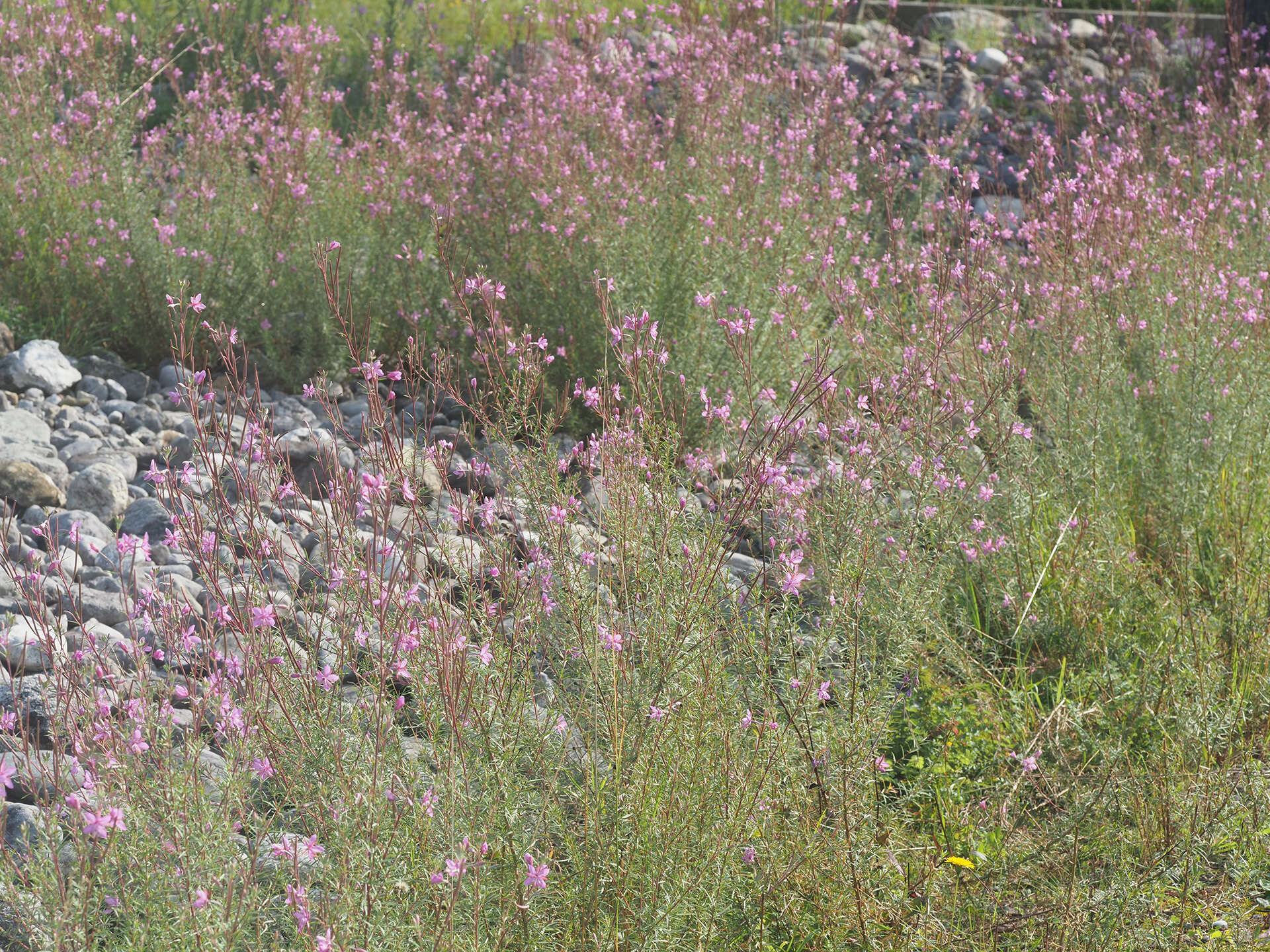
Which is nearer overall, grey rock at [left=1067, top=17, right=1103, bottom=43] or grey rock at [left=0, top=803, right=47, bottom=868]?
grey rock at [left=0, top=803, right=47, bottom=868]

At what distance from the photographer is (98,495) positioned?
3.81 metres

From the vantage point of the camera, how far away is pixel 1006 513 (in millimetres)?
3635

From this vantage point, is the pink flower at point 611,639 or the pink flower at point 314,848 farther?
the pink flower at point 611,639

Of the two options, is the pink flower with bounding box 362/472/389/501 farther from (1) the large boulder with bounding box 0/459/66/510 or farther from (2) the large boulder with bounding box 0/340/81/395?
(2) the large boulder with bounding box 0/340/81/395

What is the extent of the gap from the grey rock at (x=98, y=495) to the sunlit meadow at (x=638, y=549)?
0.22 metres

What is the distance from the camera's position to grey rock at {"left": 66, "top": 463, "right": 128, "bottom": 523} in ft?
12.5

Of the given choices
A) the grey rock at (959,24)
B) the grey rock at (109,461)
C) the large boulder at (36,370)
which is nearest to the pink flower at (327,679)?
the grey rock at (109,461)

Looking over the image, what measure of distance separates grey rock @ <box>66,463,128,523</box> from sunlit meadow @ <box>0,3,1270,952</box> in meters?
0.22

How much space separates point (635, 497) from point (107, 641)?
1.20m

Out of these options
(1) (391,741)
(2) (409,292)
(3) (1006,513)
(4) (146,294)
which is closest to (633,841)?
(1) (391,741)

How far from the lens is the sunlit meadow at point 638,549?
6.60 feet

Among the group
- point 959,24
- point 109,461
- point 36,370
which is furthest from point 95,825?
point 959,24

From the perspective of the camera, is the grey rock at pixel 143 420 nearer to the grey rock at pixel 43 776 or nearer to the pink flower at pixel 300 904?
the grey rock at pixel 43 776

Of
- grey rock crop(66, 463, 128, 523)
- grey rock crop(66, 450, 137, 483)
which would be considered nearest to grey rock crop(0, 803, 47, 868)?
grey rock crop(66, 463, 128, 523)
